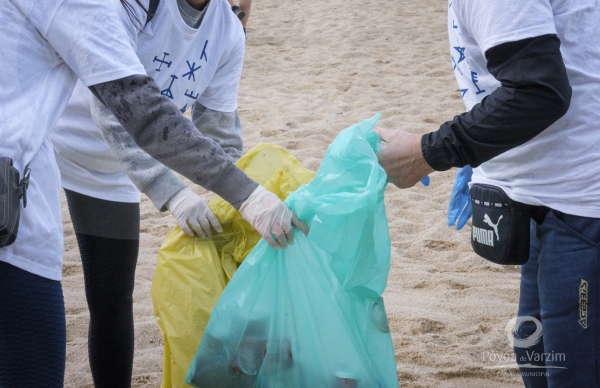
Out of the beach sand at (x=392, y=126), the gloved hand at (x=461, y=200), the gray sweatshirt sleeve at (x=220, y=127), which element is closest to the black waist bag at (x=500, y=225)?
the gloved hand at (x=461, y=200)

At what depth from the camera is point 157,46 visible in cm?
187

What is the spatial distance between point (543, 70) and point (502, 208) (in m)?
0.38

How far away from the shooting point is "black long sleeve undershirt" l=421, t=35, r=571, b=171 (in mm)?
1343

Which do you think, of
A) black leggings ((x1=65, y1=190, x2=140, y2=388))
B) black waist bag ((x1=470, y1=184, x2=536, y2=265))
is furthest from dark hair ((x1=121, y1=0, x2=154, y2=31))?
black waist bag ((x1=470, y1=184, x2=536, y2=265))

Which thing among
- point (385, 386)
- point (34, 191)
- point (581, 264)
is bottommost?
point (385, 386)

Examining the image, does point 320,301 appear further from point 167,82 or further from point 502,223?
point 167,82

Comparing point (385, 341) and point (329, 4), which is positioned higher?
point (385, 341)

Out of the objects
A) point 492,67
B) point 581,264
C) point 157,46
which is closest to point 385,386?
point 581,264

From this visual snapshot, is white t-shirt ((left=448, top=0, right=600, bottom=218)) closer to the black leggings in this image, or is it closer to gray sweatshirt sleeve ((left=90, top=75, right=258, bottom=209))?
gray sweatshirt sleeve ((left=90, top=75, right=258, bottom=209))

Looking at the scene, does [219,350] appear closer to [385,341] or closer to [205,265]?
[205,265]

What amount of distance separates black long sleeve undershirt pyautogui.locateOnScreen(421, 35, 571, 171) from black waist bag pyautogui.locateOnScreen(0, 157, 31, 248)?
0.85 m

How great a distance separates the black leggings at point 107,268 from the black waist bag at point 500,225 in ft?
3.20

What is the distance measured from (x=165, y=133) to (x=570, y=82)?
812mm

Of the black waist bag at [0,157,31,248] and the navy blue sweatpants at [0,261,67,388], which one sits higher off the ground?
the black waist bag at [0,157,31,248]
